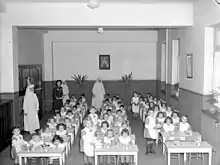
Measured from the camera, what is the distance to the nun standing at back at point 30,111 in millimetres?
11805

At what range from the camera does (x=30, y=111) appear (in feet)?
39.0

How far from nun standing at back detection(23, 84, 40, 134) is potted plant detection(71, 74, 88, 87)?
6718mm

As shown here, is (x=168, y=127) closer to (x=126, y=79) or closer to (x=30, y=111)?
(x=30, y=111)

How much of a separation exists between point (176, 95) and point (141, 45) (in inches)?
227

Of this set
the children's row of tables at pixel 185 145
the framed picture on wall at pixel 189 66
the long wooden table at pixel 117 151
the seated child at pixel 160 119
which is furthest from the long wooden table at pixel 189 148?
the framed picture on wall at pixel 189 66

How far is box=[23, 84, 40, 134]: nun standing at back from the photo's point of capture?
11.8 m

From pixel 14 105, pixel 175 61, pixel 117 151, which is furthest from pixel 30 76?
pixel 117 151

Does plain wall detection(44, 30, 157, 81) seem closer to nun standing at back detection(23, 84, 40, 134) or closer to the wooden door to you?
the wooden door

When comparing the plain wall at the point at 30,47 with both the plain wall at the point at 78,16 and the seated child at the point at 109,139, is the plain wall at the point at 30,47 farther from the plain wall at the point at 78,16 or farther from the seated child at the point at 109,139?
the seated child at the point at 109,139

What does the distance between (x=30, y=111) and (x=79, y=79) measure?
6946mm

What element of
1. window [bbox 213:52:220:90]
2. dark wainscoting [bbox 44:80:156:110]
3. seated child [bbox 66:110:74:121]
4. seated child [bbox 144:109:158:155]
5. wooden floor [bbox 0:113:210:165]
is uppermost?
window [bbox 213:52:220:90]

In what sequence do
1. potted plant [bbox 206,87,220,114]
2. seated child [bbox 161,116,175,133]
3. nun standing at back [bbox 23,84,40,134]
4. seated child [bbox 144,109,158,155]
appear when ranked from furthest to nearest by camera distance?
nun standing at back [bbox 23,84,40,134], seated child [bbox 144,109,158,155], seated child [bbox 161,116,175,133], potted plant [bbox 206,87,220,114]

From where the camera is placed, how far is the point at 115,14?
11.2 metres

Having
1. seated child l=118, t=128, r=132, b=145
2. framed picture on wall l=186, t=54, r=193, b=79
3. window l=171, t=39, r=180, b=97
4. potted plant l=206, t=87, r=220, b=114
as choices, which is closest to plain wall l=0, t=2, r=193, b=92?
framed picture on wall l=186, t=54, r=193, b=79
